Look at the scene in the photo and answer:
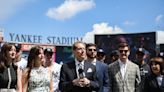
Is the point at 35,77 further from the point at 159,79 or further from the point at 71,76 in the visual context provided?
the point at 159,79

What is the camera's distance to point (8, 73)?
21.5 ft

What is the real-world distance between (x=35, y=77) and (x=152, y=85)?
201 cm

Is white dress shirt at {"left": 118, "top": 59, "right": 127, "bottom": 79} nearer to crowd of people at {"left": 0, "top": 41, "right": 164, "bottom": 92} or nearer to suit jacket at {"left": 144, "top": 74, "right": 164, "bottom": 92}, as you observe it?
crowd of people at {"left": 0, "top": 41, "right": 164, "bottom": 92}

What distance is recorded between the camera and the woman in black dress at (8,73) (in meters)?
6.47

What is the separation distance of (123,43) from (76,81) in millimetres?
1469

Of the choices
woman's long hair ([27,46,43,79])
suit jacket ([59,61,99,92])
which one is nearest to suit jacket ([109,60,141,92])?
suit jacket ([59,61,99,92])

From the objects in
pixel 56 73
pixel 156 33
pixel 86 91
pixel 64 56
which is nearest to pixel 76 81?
pixel 86 91

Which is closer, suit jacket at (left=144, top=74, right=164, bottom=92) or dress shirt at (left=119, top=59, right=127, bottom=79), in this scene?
suit jacket at (left=144, top=74, right=164, bottom=92)

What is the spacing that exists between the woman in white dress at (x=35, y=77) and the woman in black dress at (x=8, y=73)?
26 centimetres

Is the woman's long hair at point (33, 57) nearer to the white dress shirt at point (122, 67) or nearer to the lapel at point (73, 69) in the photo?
the lapel at point (73, 69)

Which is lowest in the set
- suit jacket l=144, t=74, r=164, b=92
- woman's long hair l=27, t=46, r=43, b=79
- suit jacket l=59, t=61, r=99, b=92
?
suit jacket l=144, t=74, r=164, b=92

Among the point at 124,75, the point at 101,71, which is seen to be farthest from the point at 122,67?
the point at 101,71

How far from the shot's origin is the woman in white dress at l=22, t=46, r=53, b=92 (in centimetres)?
684

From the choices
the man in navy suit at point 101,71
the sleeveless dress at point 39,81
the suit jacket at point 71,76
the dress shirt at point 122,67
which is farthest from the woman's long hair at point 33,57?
the dress shirt at point 122,67
